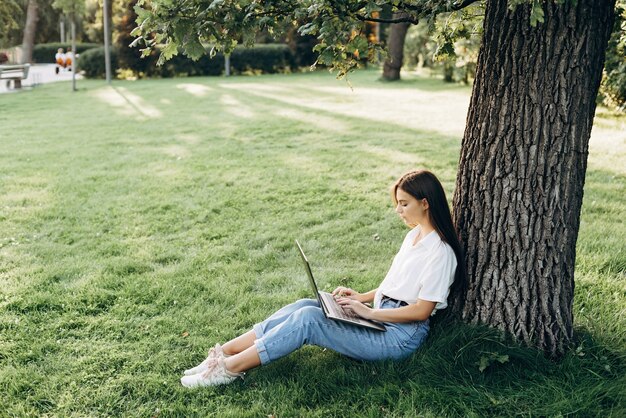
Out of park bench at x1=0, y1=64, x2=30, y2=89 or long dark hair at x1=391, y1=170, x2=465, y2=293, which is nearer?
long dark hair at x1=391, y1=170, x2=465, y2=293

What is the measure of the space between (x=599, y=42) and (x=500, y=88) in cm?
51

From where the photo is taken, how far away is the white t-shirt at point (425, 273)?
10.2 feet

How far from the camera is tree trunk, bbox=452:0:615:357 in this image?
9.59 ft

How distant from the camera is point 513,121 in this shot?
10.1 ft

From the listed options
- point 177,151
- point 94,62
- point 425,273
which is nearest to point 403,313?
point 425,273

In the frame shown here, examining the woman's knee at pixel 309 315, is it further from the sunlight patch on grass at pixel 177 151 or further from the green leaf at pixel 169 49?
the sunlight patch on grass at pixel 177 151

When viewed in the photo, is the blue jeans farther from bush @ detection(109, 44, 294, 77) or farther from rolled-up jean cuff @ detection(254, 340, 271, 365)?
bush @ detection(109, 44, 294, 77)

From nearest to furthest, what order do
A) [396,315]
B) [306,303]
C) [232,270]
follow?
1. [396,315]
2. [306,303]
3. [232,270]

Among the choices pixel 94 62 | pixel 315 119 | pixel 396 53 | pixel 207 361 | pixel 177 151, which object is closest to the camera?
pixel 207 361

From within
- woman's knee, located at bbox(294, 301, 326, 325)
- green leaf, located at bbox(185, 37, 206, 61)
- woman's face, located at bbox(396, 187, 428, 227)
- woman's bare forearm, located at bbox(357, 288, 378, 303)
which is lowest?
woman's bare forearm, located at bbox(357, 288, 378, 303)

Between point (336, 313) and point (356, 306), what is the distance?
0.16 m

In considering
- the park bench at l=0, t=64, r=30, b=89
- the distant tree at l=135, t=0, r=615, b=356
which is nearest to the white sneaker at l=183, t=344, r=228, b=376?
the distant tree at l=135, t=0, r=615, b=356

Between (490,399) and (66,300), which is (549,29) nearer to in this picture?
(490,399)

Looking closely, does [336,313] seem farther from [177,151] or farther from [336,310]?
[177,151]
